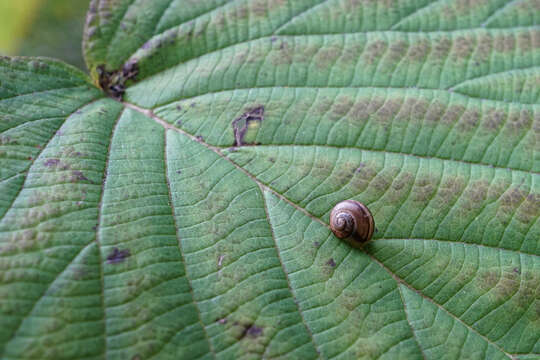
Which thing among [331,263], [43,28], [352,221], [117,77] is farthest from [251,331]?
[43,28]

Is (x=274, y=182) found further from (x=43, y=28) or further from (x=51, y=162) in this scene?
(x=43, y=28)

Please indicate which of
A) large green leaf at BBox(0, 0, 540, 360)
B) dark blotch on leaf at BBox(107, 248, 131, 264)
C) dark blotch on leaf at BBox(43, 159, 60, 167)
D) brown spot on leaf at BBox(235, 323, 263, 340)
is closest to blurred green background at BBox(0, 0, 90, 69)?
large green leaf at BBox(0, 0, 540, 360)

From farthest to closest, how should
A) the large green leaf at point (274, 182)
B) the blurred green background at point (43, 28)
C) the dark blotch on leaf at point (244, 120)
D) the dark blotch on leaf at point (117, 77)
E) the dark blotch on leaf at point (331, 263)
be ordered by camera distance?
the blurred green background at point (43, 28), the dark blotch on leaf at point (117, 77), the dark blotch on leaf at point (244, 120), the dark blotch on leaf at point (331, 263), the large green leaf at point (274, 182)

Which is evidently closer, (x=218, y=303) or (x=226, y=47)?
(x=218, y=303)

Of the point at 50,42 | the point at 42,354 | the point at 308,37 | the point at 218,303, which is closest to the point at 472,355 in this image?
the point at 218,303

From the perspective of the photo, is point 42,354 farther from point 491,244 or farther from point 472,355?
point 491,244

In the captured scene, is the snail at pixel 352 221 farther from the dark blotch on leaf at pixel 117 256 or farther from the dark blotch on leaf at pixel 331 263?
the dark blotch on leaf at pixel 117 256

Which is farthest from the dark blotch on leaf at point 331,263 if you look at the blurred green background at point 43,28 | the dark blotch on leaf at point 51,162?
the blurred green background at point 43,28
